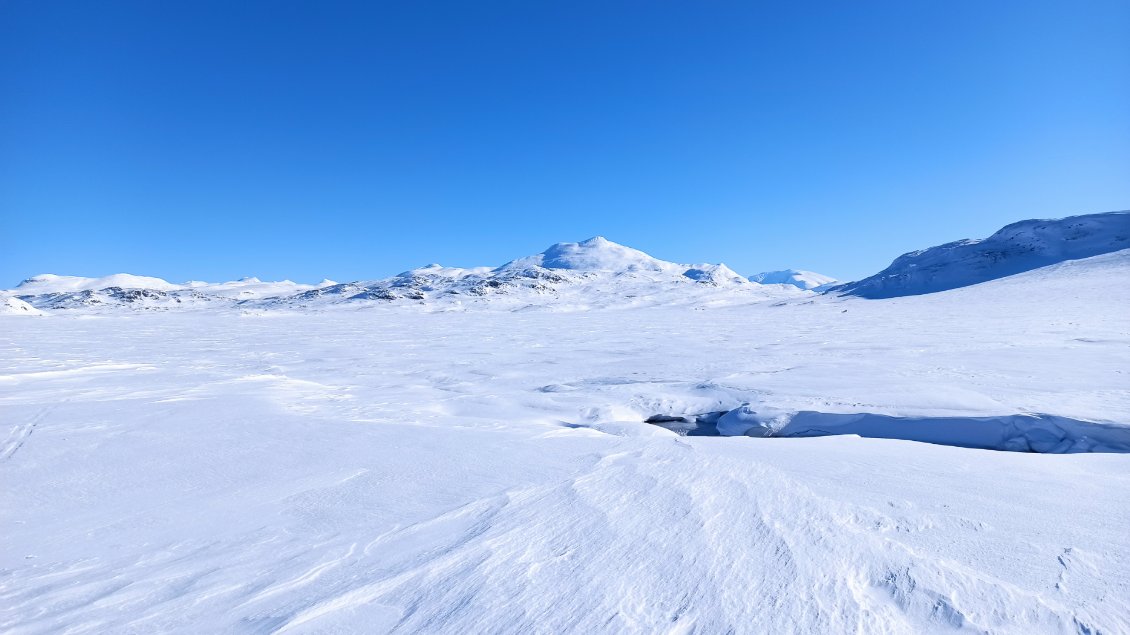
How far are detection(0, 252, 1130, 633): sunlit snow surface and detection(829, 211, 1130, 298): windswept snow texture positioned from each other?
154ft

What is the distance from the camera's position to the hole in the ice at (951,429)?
5.03 m

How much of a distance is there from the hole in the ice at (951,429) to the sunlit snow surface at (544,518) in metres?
0.20

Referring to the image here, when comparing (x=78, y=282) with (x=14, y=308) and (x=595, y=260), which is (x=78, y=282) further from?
(x=595, y=260)

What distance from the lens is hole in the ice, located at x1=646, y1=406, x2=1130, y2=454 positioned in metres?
5.03

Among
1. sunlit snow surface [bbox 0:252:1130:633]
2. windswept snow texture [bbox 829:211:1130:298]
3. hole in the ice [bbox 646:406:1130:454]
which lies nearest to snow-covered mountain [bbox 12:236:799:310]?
windswept snow texture [bbox 829:211:1130:298]

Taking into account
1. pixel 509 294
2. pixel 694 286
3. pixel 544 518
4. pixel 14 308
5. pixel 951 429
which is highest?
pixel 14 308

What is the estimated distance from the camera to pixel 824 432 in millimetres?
5992

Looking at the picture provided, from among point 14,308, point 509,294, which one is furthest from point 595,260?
point 14,308

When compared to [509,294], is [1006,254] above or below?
below

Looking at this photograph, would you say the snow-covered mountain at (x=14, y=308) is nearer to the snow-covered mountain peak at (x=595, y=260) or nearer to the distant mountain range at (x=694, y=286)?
the distant mountain range at (x=694, y=286)

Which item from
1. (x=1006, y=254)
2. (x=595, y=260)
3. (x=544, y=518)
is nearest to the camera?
(x=544, y=518)

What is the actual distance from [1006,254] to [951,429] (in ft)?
188

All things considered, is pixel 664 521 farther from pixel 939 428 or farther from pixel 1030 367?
pixel 1030 367

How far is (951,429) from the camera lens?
552cm
